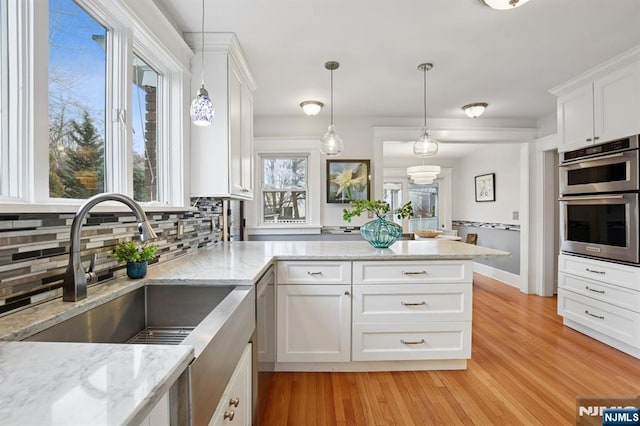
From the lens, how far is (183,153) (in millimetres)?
2125

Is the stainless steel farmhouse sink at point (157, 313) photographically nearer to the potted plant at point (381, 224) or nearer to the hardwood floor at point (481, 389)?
the hardwood floor at point (481, 389)

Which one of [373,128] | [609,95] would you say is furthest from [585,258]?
[373,128]

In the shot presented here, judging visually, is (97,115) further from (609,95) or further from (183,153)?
(609,95)

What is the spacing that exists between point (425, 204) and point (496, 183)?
203 cm

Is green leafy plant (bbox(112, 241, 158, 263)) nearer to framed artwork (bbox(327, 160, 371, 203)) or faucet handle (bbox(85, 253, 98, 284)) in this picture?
faucet handle (bbox(85, 253, 98, 284))

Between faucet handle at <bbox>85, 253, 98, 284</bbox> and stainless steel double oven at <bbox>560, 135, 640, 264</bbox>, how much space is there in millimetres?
3602

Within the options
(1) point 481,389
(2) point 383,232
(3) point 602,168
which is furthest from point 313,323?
(3) point 602,168

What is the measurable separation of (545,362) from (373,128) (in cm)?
309

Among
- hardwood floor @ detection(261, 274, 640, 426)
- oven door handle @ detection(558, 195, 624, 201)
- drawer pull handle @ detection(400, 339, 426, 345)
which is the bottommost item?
hardwood floor @ detection(261, 274, 640, 426)

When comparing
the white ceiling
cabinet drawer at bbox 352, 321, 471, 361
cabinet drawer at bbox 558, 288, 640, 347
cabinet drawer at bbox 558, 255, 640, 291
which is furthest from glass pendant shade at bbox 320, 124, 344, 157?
cabinet drawer at bbox 558, 288, 640, 347

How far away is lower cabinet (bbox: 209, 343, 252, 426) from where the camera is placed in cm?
100

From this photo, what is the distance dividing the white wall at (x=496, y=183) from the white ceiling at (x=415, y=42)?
172cm

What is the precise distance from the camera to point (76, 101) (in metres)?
1.29

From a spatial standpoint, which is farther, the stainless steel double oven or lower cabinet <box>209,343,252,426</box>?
the stainless steel double oven
